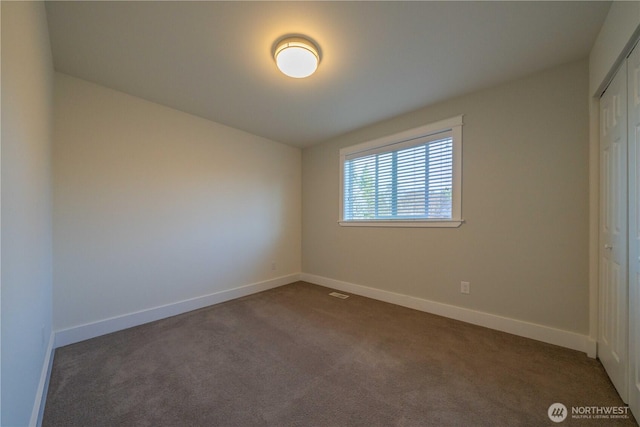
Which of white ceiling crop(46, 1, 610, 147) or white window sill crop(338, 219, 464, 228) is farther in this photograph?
white window sill crop(338, 219, 464, 228)

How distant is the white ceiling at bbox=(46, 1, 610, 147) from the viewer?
159 cm

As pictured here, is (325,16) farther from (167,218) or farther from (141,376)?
(141,376)

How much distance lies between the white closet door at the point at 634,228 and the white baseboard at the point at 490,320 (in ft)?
2.39

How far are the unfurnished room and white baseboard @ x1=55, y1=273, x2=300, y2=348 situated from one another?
0.06 feet

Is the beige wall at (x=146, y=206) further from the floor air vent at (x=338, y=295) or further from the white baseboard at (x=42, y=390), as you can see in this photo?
the floor air vent at (x=338, y=295)

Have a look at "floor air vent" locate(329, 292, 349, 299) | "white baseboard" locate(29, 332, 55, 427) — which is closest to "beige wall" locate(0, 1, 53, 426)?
"white baseboard" locate(29, 332, 55, 427)

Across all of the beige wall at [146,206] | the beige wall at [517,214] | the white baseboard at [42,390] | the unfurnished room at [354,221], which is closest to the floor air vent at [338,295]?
the unfurnished room at [354,221]

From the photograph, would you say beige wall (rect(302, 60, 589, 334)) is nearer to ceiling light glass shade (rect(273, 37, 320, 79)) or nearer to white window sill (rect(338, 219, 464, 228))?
white window sill (rect(338, 219, 464, 228))

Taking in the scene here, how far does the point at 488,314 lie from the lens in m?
2.47

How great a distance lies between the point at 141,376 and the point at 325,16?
→ 2837 millimetres

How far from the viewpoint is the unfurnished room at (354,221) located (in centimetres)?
141

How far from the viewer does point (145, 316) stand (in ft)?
8.63

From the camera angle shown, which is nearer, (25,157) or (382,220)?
(25,157)

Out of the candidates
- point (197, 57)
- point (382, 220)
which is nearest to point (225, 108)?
point (197, 57)
